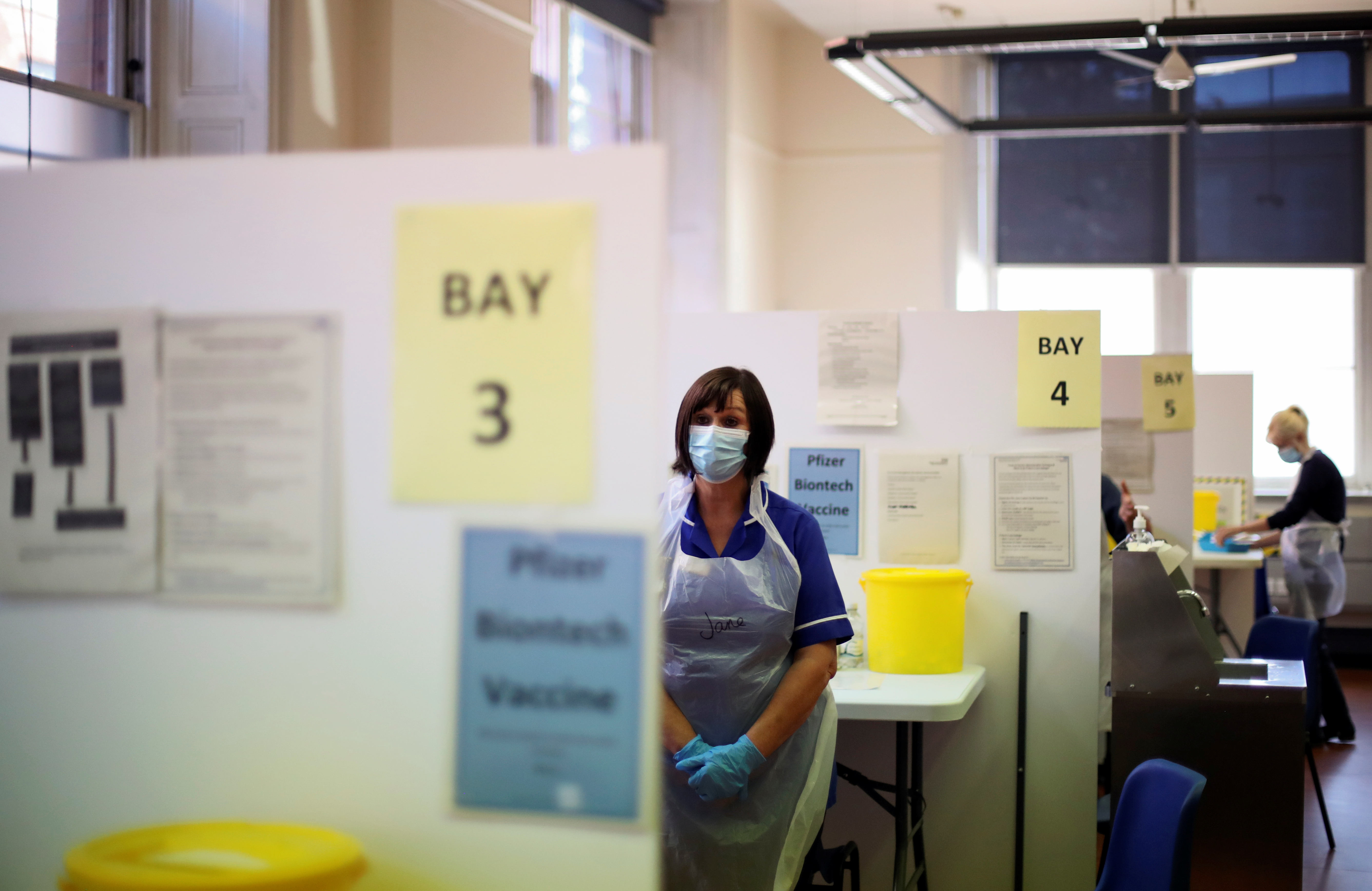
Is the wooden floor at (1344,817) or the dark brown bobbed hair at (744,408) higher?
the dark brown bobbed hair at (744,408)

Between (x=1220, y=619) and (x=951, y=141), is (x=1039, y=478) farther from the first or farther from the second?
(x=951, y=141)

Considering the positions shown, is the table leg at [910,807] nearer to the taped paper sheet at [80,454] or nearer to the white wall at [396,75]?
the taped paper sheet at [80,454]

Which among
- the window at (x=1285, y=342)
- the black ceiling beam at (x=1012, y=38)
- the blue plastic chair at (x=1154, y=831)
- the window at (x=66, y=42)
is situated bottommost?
the blue plastic chair at (x=1154, y=831)

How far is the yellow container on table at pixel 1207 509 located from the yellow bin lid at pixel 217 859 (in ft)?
18.3

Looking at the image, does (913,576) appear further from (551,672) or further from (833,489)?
(551,672)

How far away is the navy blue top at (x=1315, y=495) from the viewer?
5547 mm

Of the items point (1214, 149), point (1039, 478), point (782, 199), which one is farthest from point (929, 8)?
point (1039, 478)

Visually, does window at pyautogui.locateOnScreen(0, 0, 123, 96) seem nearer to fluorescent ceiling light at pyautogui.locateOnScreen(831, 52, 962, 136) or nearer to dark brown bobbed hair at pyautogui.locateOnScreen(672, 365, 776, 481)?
dark brown bobbed hair at pyautogui.locateOnScreen(672, 365, 776, 481)

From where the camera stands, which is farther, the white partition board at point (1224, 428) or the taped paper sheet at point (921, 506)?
the white partition board at point (1224, 428)

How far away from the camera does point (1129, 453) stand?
4.39 m

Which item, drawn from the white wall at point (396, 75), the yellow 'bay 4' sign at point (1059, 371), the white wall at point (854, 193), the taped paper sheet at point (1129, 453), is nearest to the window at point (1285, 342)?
the white wall at point (854, 193)

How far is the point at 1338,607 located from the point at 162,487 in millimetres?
6019

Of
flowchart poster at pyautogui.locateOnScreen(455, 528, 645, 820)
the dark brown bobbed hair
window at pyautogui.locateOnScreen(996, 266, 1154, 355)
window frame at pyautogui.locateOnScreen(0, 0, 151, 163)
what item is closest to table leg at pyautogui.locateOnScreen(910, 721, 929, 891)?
the dark brown bobbed hair

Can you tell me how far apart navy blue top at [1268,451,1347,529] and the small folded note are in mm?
3615
